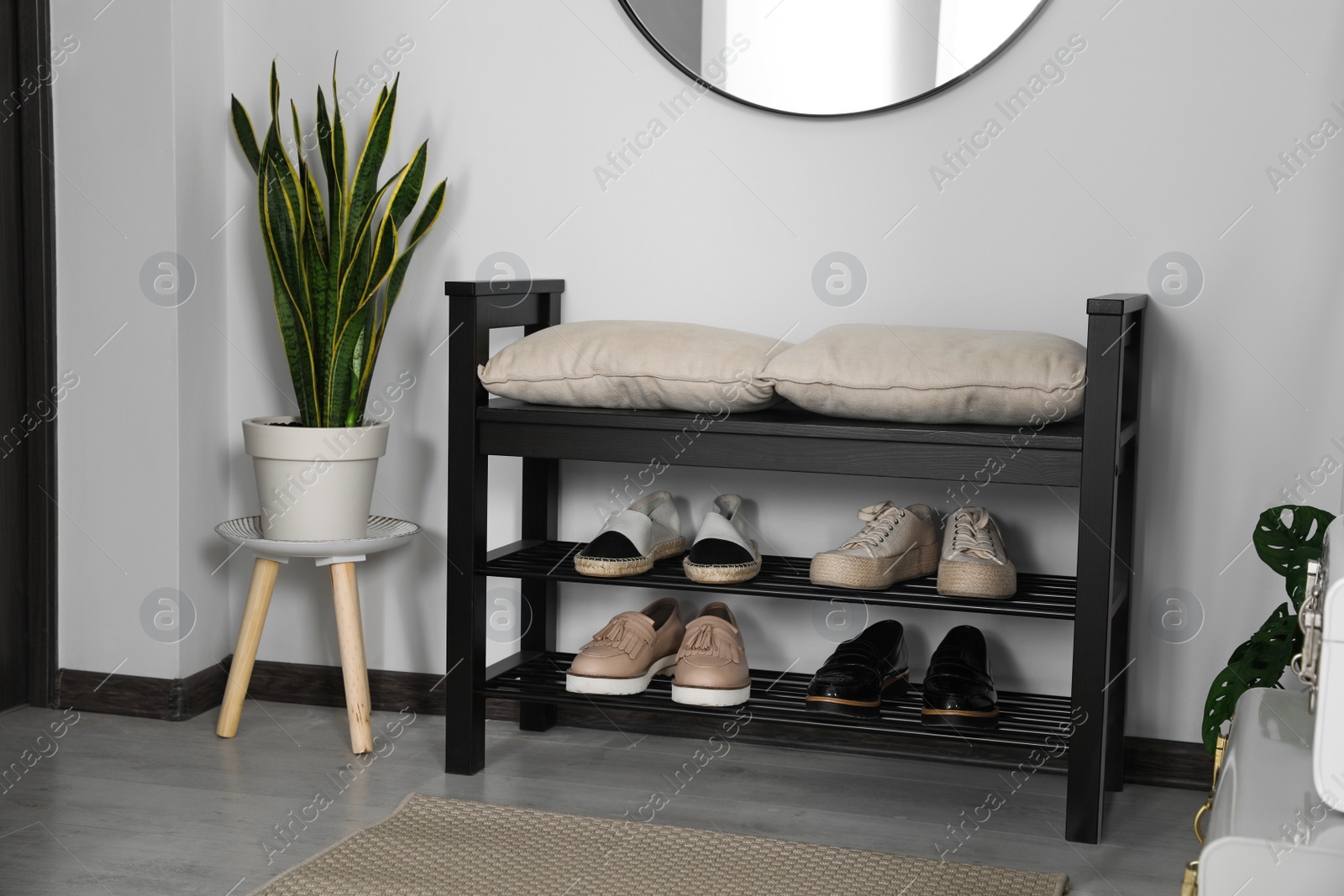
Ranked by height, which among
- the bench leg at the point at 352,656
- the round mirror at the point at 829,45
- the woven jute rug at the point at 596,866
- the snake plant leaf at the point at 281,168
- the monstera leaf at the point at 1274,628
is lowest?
the woven jute rug at the point at 596,866

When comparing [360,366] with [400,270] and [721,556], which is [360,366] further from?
[721,556]

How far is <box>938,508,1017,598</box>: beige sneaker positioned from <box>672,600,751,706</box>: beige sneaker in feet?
1.13

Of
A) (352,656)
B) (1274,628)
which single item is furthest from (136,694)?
(1274,628)

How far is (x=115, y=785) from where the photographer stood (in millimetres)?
2041

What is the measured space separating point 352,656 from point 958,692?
1038 mm

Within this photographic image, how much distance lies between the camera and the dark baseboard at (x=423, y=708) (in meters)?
2.16

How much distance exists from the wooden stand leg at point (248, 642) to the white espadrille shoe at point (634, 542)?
59 centimetres

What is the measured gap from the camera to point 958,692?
1929 mm

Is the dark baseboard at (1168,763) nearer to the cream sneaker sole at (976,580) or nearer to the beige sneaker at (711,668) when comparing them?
the cream sneaker sole at (976,580)

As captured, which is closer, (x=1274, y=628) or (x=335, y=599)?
(x=1274, y=628)

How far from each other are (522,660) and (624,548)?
0.39m

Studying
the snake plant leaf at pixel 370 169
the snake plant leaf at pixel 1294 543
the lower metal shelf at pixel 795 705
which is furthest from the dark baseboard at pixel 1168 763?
the snake plant leaf at pixel 370 169

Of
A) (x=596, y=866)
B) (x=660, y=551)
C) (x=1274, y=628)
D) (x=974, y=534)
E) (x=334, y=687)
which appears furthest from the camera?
(x=334, y=687)

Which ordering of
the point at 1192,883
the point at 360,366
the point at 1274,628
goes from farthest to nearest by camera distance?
the point at 360,366 → the point at 1274,628 → the point at 1192,883
